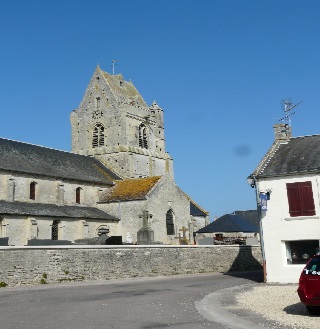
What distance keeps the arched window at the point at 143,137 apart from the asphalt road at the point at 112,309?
3621 cm

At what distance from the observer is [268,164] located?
20.7 metres

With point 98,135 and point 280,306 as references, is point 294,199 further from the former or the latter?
point 98,135

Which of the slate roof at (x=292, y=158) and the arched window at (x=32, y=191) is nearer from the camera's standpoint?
the slate roof at (x=292, y=158)

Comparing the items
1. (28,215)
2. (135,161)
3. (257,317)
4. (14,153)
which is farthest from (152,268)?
(135,161)

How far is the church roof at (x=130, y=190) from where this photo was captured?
38.8 meters

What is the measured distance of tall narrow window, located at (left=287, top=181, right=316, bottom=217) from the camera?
1878 cm

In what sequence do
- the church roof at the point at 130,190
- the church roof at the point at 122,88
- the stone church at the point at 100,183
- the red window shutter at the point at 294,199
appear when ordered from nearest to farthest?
the red window shutter at the point at 294,199
the stone church at the point at 100,183
the church roof at the point at 130,190
the church roof at the point at 122,88

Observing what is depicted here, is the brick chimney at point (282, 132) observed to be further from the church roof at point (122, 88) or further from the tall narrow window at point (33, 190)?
the church roof at point (122, 88)

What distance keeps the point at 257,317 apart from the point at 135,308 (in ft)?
10.8

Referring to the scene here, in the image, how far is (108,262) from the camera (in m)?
22.3

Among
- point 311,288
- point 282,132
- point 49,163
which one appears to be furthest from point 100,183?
point 311,288

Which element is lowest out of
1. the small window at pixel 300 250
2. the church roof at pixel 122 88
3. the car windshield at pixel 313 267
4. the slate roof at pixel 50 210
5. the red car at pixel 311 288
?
the red car at pixel 311 288

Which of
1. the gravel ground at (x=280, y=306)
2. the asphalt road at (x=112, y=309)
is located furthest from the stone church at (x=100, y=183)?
the gravel ground at (x=280, y=306)

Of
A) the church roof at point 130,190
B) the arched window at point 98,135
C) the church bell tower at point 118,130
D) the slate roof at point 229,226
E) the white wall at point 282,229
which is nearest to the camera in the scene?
the white wall at point 282,229
